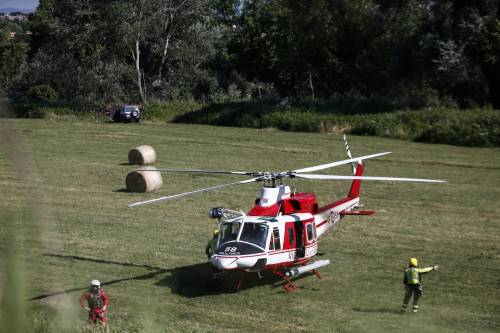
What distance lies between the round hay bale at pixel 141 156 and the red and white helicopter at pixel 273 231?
17319 millimetres

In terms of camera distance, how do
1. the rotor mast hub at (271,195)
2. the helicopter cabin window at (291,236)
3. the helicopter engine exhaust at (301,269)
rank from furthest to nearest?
1. the rotor mast hub at (271,195)
2. the helicopter cabin window at (291,236)
3. the helicopter engine exhaust at (301,269)

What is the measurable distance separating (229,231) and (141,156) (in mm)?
18548

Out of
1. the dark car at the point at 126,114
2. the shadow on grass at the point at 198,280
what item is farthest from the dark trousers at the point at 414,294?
the dark car at the point at 126,114

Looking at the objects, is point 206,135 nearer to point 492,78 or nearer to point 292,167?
point 292,167

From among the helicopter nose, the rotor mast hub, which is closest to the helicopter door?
the rotor mast hub

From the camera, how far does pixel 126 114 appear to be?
4856 cm

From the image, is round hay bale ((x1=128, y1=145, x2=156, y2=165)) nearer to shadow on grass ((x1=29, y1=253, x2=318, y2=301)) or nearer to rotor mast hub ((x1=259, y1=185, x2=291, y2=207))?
shadow on grass ((x1=29, y1=253, x2=318, y2=301))

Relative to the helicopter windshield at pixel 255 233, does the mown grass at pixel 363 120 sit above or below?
above

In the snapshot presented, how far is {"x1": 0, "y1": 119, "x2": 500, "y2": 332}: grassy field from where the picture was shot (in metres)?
1.51

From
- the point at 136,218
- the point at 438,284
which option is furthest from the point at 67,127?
the point at 438,284

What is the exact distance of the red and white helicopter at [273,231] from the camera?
43.6ft

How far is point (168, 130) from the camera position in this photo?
44.3 meters

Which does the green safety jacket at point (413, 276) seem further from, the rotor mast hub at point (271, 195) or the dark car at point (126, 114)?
the dark car at point (126, 114)

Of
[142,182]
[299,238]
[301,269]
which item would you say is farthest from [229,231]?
[142,182]
